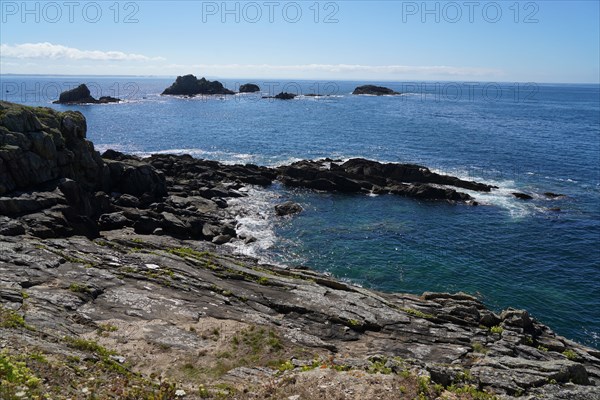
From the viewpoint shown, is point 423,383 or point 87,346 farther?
point 87,346

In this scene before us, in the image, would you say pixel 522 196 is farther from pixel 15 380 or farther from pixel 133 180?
pixel 15 380

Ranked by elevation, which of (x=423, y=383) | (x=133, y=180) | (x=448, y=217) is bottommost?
(x=423, y=383)

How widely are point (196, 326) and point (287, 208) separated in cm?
3326

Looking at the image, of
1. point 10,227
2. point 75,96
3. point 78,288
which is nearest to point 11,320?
point 78,288

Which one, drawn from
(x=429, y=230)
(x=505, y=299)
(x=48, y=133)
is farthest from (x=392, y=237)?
(x=48, y=133)

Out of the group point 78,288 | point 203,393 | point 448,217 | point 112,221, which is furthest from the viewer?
point 448,217

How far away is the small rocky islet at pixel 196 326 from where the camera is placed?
1631 cm

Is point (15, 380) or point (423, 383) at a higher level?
point (15, 380)

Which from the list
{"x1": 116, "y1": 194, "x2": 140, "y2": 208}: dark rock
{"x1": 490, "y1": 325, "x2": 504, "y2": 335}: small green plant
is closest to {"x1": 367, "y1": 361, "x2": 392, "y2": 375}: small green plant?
{"x1": 490, "y1": 325, "x2": 504, "y2": 335}: small green plant

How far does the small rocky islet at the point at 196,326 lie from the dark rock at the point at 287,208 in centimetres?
1535

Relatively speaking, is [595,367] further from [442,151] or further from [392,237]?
[442,151]

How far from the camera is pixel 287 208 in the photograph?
55031 millimetres

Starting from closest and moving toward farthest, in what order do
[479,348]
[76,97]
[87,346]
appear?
[87,346] → [479,348] → [76,97]

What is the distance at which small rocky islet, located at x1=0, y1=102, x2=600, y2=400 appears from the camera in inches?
642
